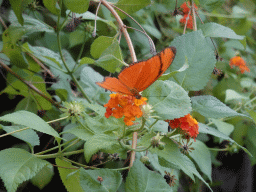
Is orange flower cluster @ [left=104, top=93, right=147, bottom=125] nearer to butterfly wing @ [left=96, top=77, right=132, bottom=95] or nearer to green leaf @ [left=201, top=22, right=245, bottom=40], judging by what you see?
butterfly wing @ [left=96, top=77, right=132, bottom=95]

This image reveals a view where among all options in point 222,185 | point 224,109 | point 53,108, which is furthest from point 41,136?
point 222,185

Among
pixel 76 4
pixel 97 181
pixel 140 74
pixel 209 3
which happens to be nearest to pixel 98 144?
pixel 97 181

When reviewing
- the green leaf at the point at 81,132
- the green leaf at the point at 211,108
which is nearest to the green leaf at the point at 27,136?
the green leaf at the point at 81,132

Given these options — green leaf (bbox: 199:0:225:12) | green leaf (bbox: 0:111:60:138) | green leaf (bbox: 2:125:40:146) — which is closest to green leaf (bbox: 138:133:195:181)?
green leaf (bbox: 0:111:60:138)

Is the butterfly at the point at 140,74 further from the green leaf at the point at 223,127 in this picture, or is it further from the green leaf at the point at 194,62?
the green leaf at the point at 223,127

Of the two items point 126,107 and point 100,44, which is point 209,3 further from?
point 126,107

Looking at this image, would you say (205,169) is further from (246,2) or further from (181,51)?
(246,2)

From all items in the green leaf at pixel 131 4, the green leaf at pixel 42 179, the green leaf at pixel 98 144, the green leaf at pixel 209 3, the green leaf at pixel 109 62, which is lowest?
the green leaf at pixel 42 179
